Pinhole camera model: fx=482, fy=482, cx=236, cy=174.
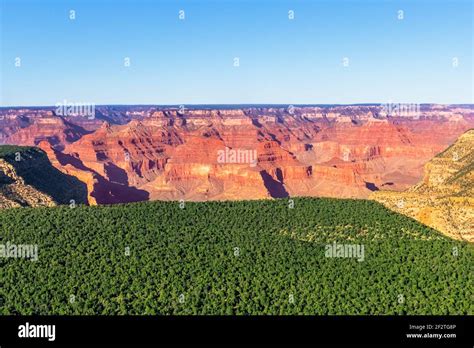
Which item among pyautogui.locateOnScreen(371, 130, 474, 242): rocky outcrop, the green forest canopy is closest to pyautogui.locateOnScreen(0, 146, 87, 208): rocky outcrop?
the green forest canopy

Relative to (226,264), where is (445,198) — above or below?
above

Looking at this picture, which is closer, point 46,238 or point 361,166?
point 46,238

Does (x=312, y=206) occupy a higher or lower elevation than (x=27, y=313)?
higher

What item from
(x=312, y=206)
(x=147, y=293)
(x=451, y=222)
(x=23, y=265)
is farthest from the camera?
(x=312, y=206)

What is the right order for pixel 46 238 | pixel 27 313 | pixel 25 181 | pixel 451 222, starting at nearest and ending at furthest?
pixel 27 313 → pixel 46 238 → pixel 451 222 → pixel 25 181

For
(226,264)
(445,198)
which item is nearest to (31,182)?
(226,264)

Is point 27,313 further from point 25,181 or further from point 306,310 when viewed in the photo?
point 25,181

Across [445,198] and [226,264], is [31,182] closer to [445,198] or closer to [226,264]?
[226,264]
